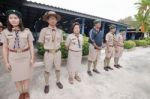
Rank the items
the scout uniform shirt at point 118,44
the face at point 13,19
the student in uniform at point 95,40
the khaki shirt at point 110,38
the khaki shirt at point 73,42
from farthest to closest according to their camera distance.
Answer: the scout uniform shirt at point 118,44
the khaki shirt at point 110,38
the student in uniform at point 95,40
the khaki shirt at point 73,42
the face at point 13,19

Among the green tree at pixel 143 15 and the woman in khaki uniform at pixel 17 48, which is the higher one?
the green tree at pixel 143 15

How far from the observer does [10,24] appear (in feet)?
14.9

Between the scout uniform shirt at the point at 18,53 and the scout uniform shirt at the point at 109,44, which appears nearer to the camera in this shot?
the scout uniform shirt at the point at 18,53

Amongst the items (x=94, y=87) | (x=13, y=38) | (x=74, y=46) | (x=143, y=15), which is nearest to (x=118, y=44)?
(x=94, y=87)

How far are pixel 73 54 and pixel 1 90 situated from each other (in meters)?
2.35

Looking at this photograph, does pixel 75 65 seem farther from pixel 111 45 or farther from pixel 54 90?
pixel 111 45

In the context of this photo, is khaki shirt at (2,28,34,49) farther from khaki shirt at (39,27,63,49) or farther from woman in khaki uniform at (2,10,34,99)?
khaki shirt at (39,27,63,49)

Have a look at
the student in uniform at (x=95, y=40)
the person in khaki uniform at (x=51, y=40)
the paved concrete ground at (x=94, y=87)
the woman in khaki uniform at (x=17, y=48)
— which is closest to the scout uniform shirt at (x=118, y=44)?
the paved concrete ground at (x=94, y=87)

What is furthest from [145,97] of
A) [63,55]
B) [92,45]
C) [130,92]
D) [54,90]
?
[63,55]

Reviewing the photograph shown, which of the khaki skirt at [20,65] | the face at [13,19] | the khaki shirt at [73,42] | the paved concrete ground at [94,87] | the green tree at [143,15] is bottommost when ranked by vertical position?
the paved concrete ground at [94,87]

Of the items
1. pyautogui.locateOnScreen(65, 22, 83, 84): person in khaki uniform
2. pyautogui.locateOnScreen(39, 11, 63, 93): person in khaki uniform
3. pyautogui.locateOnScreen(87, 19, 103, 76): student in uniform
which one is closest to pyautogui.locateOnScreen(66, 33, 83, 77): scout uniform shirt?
pyautogui.locateOnScreen(65, 22, 83, 84): person in khaki uniform

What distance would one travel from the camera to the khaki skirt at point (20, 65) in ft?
15.1

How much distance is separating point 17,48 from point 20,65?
1.30 feet

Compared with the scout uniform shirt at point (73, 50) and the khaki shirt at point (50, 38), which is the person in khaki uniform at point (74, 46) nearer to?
the scout uniform shirt at point (73, 50)
